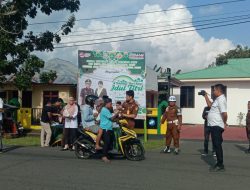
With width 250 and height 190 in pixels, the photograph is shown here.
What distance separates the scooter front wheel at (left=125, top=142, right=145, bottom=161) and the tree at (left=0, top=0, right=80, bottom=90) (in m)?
9.25

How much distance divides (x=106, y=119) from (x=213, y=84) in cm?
2098

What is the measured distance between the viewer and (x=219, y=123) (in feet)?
35.7

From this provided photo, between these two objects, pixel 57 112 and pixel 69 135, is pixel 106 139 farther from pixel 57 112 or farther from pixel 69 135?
pixel 57 112

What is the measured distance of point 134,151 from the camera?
12.6 m

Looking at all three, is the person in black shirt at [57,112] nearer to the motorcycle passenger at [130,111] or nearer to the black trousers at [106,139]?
the motorcycle passenger at [130,111]

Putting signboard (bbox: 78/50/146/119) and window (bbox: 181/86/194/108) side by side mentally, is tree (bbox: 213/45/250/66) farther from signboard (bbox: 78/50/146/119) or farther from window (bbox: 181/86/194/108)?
signboard (bbox: 78/50/146/119)

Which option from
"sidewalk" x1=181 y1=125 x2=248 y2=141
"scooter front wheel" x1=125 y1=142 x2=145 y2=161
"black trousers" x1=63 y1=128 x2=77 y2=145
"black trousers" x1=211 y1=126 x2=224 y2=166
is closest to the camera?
"black trousers" x1=211 y1=126 x2=224 y2=166

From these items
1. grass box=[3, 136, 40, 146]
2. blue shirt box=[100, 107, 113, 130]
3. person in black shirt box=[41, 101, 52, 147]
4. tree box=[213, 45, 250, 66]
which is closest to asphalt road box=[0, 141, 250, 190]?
blue shirt box=[100, 107, 113, 130]

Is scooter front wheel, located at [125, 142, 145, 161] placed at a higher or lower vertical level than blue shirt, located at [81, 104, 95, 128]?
lower

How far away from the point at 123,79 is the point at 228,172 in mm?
10372

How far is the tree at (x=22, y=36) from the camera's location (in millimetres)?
20047

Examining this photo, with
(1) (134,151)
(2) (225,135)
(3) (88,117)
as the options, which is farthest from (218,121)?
(2) (225,135)

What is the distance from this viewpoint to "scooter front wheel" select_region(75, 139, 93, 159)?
12711 mm

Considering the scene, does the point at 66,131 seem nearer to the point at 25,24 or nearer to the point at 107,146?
the point at 107,146
